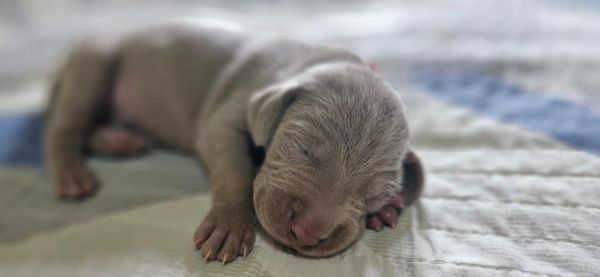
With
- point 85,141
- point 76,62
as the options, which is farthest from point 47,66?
point 85,141

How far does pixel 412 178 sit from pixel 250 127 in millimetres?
624

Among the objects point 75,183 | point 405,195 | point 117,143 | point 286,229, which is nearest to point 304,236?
point 286,229

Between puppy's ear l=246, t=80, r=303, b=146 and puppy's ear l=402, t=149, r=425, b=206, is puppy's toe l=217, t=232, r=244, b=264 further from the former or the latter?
puppy's ear l=402, t=149, r=425, b=206

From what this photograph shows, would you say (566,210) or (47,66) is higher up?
(566,210)

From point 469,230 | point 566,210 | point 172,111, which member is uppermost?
point 566,210

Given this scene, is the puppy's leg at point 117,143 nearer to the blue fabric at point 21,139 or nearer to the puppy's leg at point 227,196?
the blue fabric at point 21,139

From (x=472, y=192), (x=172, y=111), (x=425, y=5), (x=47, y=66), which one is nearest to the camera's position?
(x=472, y=192)

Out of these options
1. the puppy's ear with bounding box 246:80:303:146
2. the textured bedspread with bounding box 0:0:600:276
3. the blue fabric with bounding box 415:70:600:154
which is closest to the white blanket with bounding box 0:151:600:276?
the textured bedspread with bounding box 0:0:600:276

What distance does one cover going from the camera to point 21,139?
2.54m

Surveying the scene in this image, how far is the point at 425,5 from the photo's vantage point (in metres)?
4.33

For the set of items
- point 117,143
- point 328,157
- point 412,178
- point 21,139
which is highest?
point 328,157

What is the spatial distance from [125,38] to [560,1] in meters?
3.21

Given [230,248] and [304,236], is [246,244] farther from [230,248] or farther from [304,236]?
[304,236]

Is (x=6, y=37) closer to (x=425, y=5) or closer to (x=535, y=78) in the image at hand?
(x=425, y=5)
